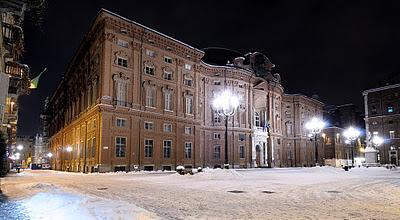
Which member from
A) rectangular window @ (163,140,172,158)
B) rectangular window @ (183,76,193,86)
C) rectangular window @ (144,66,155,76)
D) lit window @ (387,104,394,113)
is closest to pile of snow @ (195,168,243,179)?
rectangular window @ (163,140,172,158)

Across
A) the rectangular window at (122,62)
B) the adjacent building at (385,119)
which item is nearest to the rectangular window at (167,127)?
the rectangular window at (122,62)

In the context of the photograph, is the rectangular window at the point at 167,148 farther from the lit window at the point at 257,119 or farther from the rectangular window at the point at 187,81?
the lit window at the point at 257,119

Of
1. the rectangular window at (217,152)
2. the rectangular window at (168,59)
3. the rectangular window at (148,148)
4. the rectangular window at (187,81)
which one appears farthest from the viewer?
the rectangular window at (217,152)

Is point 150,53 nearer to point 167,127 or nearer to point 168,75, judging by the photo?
point 168,75

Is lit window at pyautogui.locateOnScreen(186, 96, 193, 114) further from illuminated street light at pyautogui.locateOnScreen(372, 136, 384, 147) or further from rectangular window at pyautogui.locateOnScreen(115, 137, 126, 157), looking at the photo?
illuminated street light at pyautogui.locateOnScreen(372, 136, 384, 147)

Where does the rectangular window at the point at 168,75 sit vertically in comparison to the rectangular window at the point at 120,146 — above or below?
above

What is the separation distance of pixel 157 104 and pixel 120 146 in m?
8.16

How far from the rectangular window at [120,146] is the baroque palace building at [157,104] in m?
0.12

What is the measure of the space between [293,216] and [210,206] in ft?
8.95

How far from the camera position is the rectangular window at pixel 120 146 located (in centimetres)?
3847

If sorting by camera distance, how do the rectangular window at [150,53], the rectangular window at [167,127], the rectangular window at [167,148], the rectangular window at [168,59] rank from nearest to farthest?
1. the rectangular window at [150,53]
2. the rectangular window at [167,148]
3. the rectangular window at [167,127]
4. the rectangular window at [168,59]

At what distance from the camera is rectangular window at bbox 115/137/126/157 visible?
38.5m

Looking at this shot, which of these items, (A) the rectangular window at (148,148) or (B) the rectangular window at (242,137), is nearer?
(A) the rectangular window at (148,148)

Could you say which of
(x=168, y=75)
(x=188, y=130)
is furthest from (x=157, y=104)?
(x=188, y=130)
